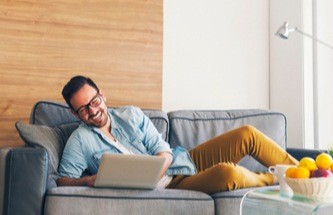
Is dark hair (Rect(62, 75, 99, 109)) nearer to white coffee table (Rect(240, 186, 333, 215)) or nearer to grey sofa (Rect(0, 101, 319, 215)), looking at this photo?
grey sofa (Rect(0, 101, 319, 215))

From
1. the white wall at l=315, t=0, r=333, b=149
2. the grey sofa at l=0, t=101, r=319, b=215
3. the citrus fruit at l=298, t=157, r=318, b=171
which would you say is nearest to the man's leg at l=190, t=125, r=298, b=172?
the grey sofa at l=0, t=101, r=319, b=215

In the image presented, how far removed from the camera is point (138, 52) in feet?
12.5

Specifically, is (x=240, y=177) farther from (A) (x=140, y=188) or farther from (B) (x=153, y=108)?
(B) (x=153, y=108)

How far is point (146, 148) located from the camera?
3105 millimetres

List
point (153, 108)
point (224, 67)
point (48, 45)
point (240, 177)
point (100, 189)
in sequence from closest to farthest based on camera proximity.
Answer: point (100, 189), point (240, 177), point (48, 45), point (153, 108), point (224, 67)

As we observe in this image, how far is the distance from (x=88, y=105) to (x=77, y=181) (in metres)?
0.43

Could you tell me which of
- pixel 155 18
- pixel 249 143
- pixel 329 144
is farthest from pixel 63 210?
pixel 329 144

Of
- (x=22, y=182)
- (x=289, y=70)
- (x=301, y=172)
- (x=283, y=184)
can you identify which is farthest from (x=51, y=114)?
(x=289, y=70)

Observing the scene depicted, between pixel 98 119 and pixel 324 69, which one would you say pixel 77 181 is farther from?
pixel 324 69

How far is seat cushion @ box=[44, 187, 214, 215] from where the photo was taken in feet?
8.02

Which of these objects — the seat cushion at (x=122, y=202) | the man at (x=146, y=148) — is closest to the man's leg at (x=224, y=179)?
the man at (x=146, y=148)

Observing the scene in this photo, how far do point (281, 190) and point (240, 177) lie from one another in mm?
417

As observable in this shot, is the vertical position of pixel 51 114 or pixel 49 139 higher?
pixel 51 114

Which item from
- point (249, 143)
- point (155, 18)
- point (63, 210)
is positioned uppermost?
point (155, 18)
